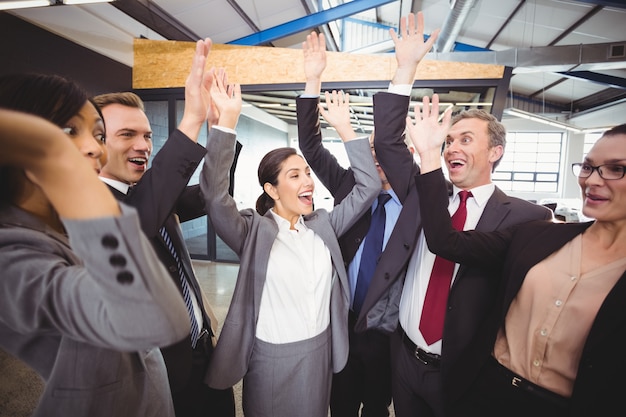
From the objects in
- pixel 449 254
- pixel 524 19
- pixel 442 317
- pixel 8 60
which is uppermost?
pixel 524 19

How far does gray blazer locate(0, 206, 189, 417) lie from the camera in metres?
0.43

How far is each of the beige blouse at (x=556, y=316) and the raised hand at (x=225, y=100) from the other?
129 cm

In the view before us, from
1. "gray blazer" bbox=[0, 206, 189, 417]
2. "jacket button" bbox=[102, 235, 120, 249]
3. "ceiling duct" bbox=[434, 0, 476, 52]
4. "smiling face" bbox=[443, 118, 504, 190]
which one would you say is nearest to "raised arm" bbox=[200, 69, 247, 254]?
"gray blazer" bbox=[0, 206, 189, 417]

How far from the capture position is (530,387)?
1000mm

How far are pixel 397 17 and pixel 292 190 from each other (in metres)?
8.31

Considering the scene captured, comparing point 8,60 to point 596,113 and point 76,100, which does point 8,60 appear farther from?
point 596,113

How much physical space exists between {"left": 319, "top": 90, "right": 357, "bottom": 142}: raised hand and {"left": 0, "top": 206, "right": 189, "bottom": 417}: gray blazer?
1.27 m

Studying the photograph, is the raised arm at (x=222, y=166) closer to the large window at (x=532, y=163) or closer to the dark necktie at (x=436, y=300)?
the dark necktie at (x=436, y=300)

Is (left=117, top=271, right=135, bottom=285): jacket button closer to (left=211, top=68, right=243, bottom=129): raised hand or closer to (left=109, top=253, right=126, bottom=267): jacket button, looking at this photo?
(left=109, top=253, right=126, bottom=267): jacket button

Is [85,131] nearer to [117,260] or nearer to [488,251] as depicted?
[117,260]

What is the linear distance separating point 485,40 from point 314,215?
27.3ft

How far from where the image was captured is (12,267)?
1.61ft

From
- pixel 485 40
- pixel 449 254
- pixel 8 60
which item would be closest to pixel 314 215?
pixel 449 254

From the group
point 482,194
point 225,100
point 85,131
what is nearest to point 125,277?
point 85,131
